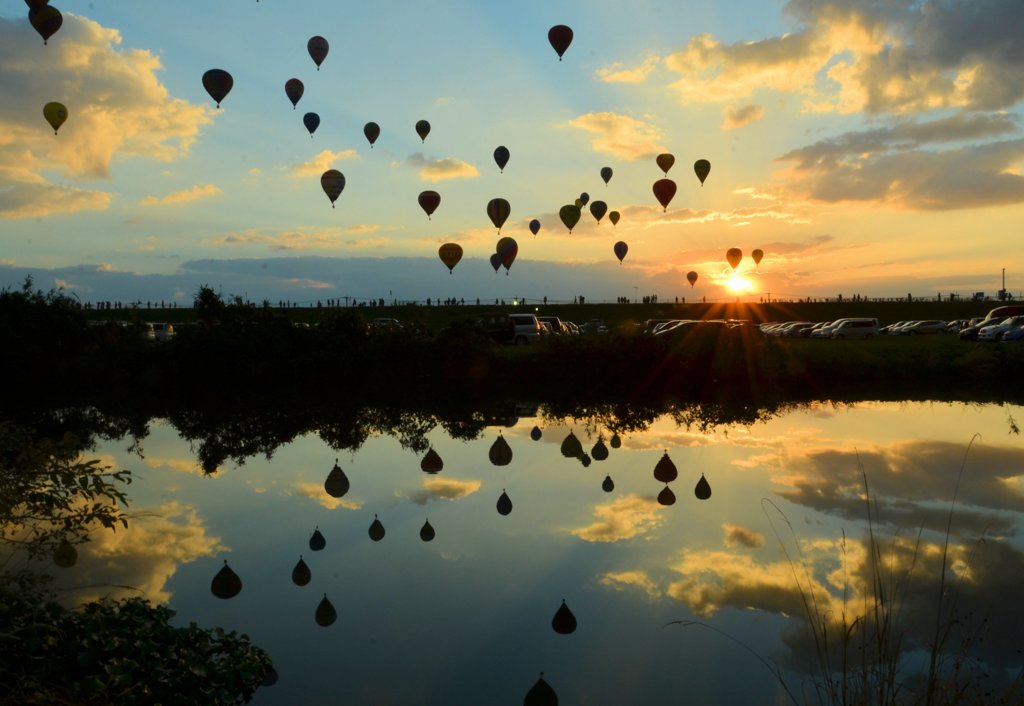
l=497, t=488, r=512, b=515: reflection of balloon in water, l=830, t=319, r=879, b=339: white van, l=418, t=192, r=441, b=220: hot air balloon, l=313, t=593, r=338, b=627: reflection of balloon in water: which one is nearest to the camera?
l=313, t=593, r=338, b=627: reflection of balloon in water

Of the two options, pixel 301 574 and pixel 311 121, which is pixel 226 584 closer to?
pixel 301 574

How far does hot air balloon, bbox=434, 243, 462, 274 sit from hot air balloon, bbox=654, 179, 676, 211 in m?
10.5

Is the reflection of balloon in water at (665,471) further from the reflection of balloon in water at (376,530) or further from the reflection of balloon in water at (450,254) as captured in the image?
the reflection of balloon in water at (450,254)

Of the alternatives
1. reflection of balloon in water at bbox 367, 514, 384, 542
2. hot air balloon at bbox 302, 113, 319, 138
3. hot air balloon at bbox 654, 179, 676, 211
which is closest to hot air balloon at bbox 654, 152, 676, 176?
hot air balloon at bbox 654, 179, 676, 211

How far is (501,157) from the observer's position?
4578 centimetres

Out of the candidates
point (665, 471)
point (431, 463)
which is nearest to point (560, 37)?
point (431, 463)

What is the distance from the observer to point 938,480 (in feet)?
54.5

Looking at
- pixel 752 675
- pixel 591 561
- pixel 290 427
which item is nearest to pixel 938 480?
pixel 591 561

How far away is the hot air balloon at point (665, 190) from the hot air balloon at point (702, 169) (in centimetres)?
282

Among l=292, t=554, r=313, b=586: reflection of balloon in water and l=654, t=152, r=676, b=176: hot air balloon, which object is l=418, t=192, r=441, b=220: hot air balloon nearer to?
l=654, t=152, r=676, b=176: hot air balloon

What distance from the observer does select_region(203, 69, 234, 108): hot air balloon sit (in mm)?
32125

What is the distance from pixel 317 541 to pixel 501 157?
1397 inches

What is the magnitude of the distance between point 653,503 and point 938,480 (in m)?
5.93

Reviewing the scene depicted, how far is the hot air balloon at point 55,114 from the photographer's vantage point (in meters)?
31.8
